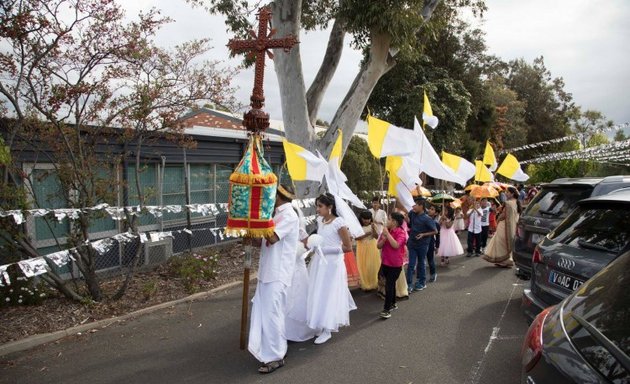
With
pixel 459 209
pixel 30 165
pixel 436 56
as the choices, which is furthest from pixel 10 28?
pixel 436 56

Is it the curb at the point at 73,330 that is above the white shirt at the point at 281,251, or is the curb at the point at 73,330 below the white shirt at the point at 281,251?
below

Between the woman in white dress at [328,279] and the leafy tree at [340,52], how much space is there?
4792 mm

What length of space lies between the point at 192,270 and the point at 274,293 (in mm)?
3535

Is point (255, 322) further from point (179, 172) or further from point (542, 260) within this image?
point (179, 172)

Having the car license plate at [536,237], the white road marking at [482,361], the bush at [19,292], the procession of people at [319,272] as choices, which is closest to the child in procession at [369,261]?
the procession of people at [319,272]

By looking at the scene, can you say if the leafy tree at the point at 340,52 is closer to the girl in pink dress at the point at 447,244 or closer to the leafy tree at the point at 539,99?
the girl in pink dress at the point at 447,244

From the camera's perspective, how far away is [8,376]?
4.54 meters

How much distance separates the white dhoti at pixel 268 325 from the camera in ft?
15.0

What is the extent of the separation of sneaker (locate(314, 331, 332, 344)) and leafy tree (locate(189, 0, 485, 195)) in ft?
18.3

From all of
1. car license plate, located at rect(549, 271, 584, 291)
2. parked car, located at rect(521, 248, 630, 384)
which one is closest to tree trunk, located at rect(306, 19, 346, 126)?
car license plate, located at rect(549, 271, 584, 291)

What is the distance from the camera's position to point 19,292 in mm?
6109

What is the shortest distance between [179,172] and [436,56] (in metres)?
16.4

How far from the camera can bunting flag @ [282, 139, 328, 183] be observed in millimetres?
5895

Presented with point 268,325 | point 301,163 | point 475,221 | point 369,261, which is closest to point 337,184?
point 301,163
